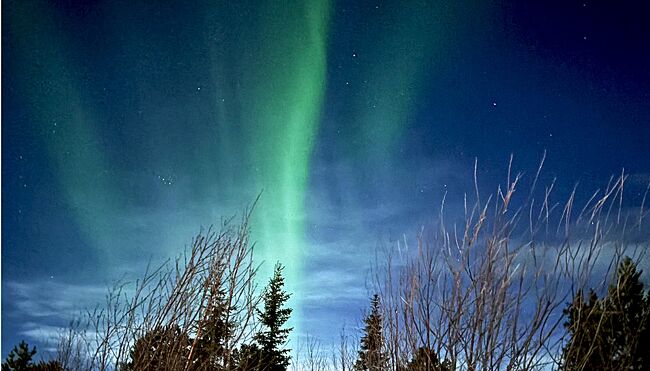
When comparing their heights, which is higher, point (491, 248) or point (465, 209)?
point (465, 209)

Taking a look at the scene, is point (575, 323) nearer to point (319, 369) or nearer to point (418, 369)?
point (418, 369)

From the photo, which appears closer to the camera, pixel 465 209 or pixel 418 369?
pixel 465 209

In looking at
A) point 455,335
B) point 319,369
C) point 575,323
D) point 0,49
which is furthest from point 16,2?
point 319,369

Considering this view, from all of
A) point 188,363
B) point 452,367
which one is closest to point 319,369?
point 188,363

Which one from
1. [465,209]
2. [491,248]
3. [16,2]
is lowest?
[491,248]

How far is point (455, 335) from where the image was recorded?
3791mm

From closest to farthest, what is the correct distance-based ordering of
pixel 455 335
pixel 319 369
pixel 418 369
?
pixel 455 335 → pixel 418 369 → pixel 319 369

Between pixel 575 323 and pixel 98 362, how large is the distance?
12.9 ft

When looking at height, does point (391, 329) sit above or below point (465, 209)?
below

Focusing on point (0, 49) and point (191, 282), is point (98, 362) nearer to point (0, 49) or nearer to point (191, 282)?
point (191, 282)

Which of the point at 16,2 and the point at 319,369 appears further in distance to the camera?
the point at 319,369

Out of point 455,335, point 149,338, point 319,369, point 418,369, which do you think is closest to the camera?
point 455,335

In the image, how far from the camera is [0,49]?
433 cm

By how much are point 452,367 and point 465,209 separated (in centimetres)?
117
